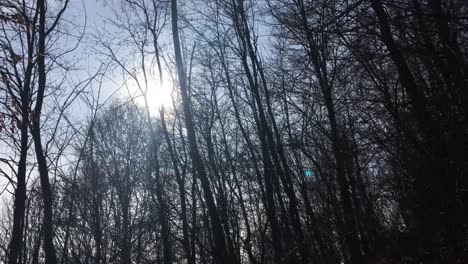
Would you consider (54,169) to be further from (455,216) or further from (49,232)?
(455,216)

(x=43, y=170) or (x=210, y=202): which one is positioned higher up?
(x=43, y=170)

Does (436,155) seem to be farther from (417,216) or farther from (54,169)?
(54,169)

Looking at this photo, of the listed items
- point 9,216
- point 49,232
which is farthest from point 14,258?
point 9,216

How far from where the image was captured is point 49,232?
7.76 m

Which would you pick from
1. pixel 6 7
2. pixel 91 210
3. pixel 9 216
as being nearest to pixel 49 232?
pixel 6 7

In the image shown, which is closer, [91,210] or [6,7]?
[6,7]

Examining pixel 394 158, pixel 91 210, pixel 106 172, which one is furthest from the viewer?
pixel 106 172

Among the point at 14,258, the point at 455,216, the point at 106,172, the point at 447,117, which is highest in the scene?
the point at 106,172

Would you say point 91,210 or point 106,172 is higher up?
point 106,172

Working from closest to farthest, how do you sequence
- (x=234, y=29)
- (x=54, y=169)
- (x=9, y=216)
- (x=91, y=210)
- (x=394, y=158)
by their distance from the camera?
(x=394, y=158), (x=54, y=169), (x=234, y=29), (x=91, y=210), (x=9, y=216)

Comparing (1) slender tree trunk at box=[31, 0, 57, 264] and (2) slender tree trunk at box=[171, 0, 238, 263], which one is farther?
(1) slender tree trunk at box=[31, 0, 57, 264]

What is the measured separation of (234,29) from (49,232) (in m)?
8.15

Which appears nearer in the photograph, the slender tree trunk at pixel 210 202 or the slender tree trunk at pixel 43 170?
the slender tree trunk at pixel 210 202

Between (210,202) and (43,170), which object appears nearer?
(210,202)
